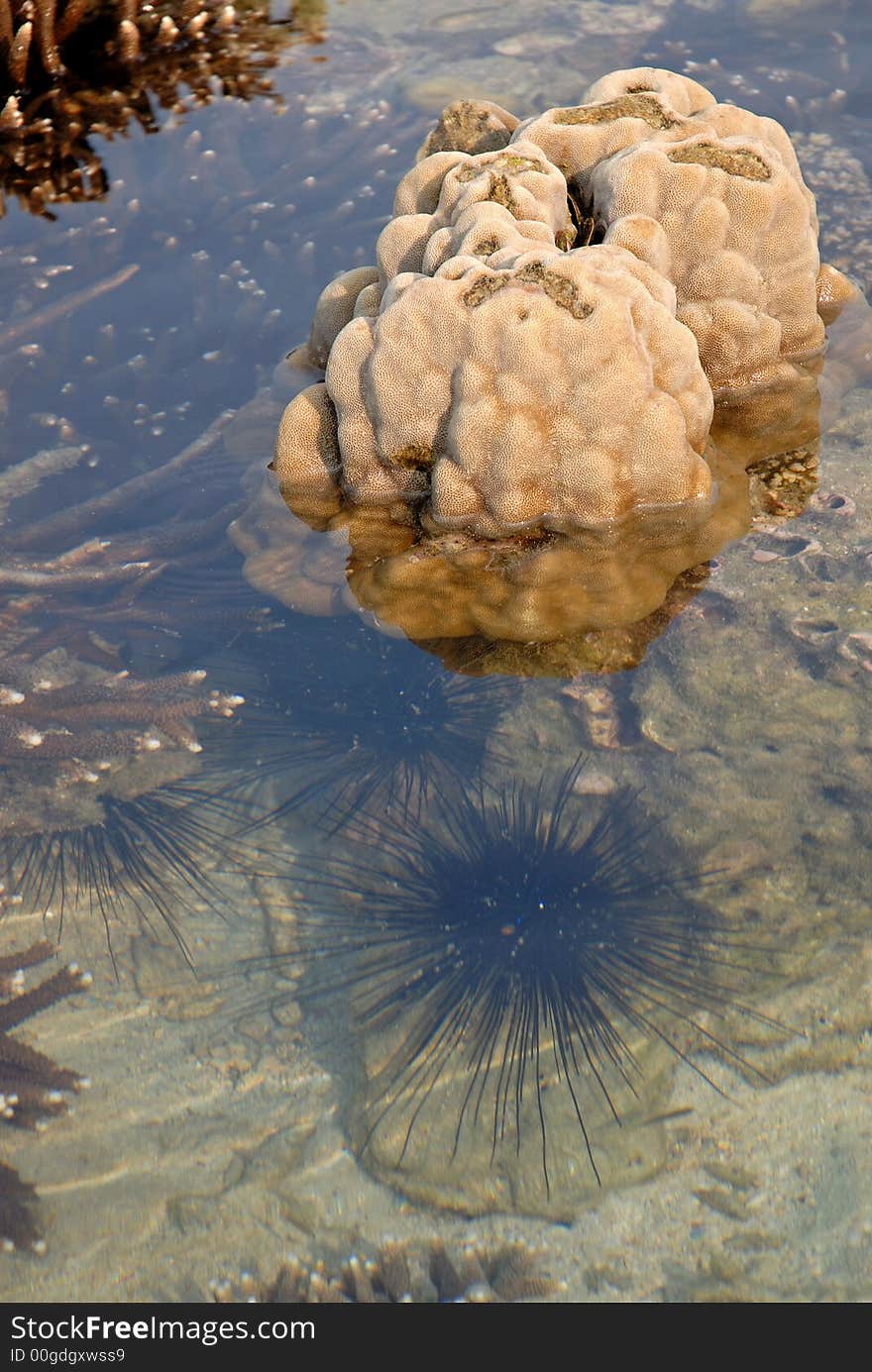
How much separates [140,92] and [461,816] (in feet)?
25.0

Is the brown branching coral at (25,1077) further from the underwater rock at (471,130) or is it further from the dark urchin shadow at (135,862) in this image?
the underwater rock at (471,130)

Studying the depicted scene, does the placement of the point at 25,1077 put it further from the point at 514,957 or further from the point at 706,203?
the point at 706,203

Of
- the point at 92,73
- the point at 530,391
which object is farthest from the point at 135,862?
the point at 92,73

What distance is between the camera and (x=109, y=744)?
174 inches

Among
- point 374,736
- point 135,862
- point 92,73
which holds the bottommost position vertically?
point 135,862

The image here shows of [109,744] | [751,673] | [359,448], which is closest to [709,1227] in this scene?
[751,673]

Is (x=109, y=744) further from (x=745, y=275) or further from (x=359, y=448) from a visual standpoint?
(x=745, y=275)

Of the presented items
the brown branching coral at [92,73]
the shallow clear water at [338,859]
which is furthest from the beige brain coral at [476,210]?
the brown branching coral at [92,73]

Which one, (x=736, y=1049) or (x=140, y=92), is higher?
(x=140, y=92)

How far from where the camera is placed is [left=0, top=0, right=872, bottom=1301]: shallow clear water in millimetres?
2980

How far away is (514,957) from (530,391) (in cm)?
226

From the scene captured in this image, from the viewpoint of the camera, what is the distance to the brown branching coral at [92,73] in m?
7.57

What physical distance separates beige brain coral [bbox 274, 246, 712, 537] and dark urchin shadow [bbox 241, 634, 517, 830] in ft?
2.57

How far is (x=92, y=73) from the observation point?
8.25 m
